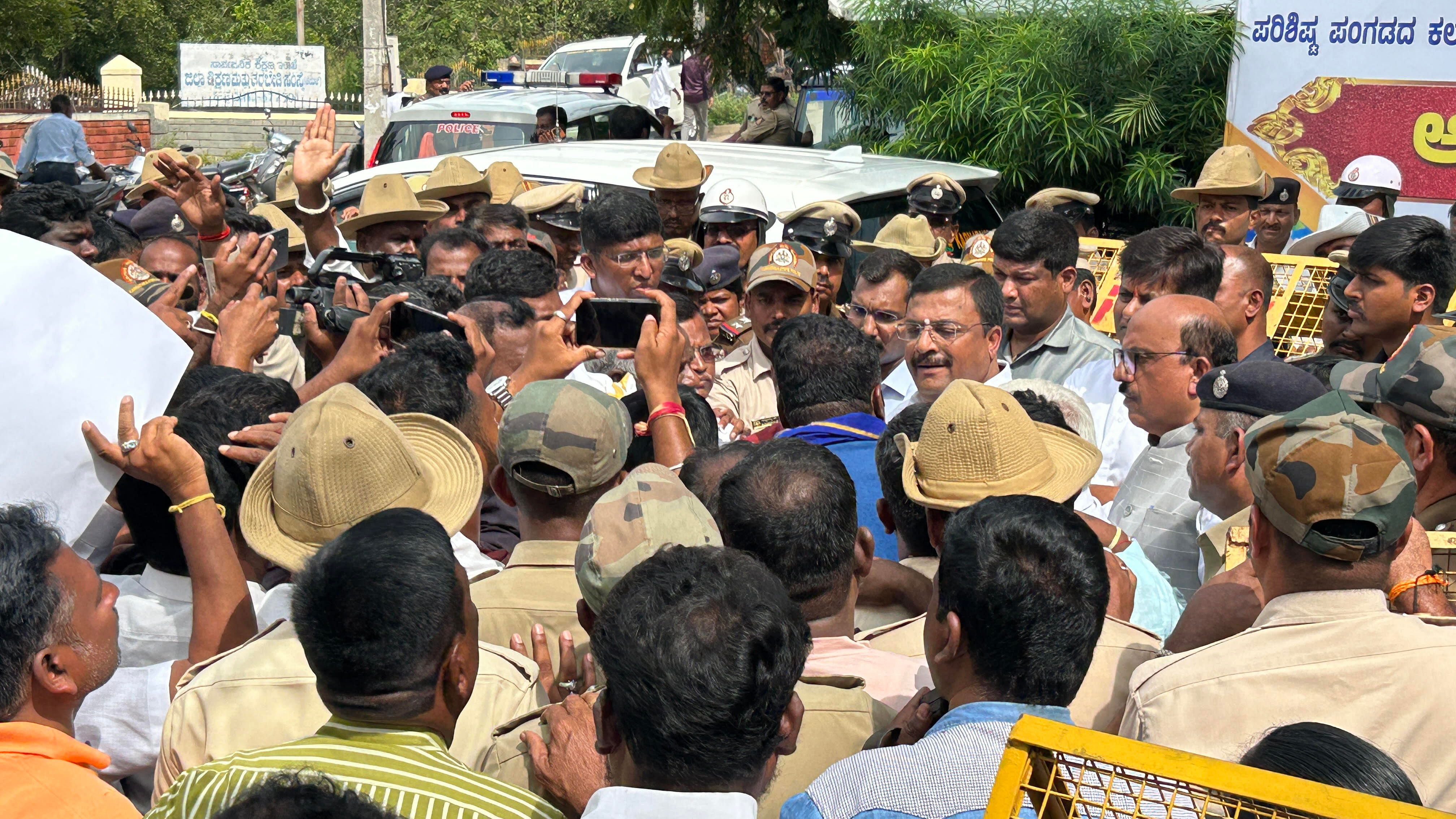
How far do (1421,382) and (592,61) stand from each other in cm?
2160

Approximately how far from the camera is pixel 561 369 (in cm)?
439

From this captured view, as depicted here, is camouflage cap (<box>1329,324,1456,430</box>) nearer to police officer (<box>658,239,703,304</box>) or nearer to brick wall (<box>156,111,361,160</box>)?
police officer (<box>658,239,703,304</box>)

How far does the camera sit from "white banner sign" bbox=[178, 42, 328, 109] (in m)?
27.4

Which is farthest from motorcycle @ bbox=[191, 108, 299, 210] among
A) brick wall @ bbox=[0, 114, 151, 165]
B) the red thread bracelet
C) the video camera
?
brick wall @ bbox=[0, 114, 151, 165]

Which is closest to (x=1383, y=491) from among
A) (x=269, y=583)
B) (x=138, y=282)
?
(x=269, y=583)

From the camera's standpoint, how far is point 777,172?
8.72 meters

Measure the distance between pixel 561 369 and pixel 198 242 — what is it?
90.9 inches

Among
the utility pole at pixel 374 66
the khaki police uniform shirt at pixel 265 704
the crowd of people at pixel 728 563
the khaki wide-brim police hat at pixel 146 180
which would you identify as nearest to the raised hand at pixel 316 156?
the khaki wide-brim police hat at pixel 146 180

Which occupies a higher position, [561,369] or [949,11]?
[949,11]

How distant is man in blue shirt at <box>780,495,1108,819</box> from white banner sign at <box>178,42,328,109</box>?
1088 inches

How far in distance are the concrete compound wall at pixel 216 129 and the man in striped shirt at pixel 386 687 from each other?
987 inches

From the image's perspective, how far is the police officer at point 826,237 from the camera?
6.14 metres

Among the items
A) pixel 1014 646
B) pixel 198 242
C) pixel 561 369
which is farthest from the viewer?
pixel 198 242

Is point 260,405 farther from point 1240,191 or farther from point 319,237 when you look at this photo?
point 1240,191
